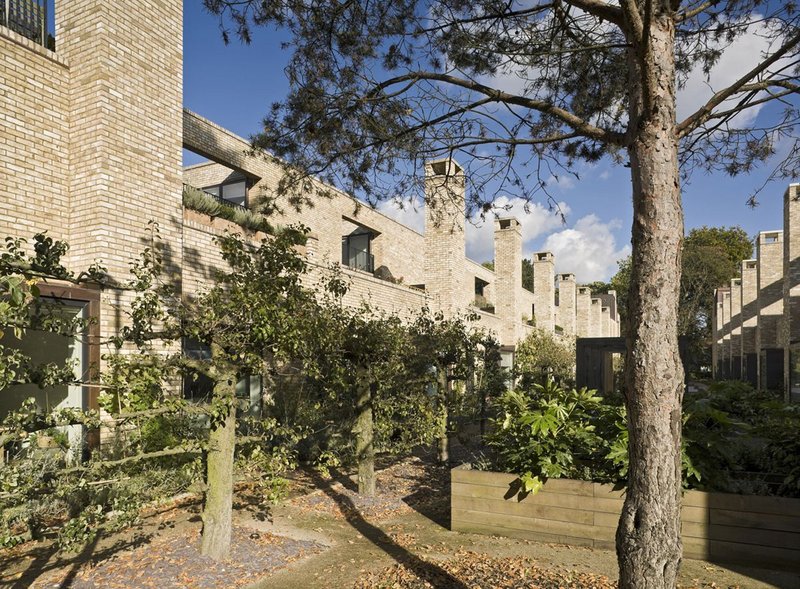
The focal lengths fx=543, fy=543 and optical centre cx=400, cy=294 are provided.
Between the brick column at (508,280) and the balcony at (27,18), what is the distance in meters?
18.7

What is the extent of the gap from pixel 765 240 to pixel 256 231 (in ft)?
75.8

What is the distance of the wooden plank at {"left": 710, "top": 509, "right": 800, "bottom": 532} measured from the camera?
520 cm

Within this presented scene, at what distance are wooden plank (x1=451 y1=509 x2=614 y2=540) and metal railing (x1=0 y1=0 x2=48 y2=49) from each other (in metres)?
9.14

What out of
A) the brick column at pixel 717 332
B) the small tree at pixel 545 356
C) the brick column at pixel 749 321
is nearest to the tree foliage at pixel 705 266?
the brick column at pixel 717 332

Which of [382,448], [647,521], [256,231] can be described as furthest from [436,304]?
[647,521]

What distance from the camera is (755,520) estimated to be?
532 centimetres

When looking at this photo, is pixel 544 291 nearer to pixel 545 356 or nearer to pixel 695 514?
pixel 545 356

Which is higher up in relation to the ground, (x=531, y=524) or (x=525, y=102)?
(x=525, y=102)

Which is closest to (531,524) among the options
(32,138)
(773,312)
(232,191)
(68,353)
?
(68,353)

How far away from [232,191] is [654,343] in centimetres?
1515

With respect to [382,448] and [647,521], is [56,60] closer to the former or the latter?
[382,448]

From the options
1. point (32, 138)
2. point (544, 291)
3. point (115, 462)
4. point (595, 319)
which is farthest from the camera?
point (595, 319)

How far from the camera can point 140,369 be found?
5.16 meters

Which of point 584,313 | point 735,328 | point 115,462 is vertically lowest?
point 115,462
